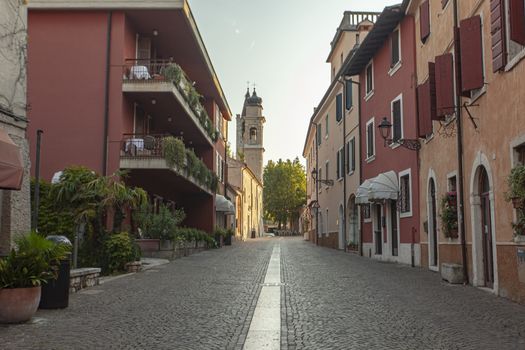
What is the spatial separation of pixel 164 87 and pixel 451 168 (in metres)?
10.5

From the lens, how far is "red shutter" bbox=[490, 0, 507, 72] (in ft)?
31.5

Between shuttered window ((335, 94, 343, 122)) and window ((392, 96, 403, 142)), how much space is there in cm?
Answer: 1007

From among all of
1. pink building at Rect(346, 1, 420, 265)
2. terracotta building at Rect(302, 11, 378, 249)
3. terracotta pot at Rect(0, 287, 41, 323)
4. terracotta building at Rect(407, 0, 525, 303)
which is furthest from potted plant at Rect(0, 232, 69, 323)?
terracotta building at Rect(302, 11, 378, 249)

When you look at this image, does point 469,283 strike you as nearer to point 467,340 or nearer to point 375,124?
point 467,340

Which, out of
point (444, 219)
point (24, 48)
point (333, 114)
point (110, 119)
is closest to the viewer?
point (24, 48)

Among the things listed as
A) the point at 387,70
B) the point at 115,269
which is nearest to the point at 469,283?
the point at 115,269

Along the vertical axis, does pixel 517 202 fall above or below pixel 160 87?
below

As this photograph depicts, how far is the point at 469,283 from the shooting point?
467 inches

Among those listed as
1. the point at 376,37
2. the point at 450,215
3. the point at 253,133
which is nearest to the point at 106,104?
the point at 376,37

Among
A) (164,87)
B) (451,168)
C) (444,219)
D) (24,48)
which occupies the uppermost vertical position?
(164,87)

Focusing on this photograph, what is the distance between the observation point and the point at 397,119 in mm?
18828

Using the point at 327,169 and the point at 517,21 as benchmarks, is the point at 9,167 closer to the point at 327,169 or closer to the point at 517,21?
the point at 517,21

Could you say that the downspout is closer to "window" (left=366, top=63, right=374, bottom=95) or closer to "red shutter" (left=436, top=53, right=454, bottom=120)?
"window" (left=366, top=63, right=374, bottom=95)

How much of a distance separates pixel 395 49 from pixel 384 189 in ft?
15.0
